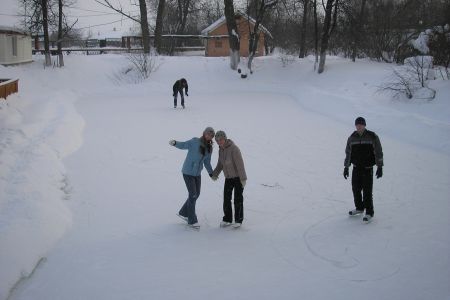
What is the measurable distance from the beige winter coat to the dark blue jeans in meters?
0.43

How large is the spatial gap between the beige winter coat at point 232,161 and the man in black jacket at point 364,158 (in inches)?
67.9

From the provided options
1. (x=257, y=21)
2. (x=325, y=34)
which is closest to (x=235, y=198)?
(x=325, y=34)

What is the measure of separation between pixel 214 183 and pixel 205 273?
384cm

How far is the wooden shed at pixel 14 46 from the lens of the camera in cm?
2680

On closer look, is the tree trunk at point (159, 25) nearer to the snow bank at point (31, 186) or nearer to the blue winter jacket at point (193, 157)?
the snow bank at point (31, 186)

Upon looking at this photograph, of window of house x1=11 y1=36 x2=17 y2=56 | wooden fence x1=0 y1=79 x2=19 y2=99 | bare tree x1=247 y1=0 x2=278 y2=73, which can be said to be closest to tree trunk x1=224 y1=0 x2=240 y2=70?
bare tree x1=247 y1=0 x2=278 y2=73

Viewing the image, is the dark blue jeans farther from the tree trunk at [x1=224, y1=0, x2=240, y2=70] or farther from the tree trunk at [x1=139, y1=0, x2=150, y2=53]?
the tree trunk at [x1=139, y1=0, x2=150, y2=53]

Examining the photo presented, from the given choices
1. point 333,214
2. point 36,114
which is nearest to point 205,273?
point 333,214

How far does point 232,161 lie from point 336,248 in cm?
184

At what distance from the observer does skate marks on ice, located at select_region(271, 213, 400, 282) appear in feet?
17.7

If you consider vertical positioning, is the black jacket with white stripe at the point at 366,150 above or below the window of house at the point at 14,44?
below

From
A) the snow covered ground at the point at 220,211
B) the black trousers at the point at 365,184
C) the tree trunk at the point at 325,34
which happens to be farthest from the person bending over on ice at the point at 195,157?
the tree trunk at the point at 325,34

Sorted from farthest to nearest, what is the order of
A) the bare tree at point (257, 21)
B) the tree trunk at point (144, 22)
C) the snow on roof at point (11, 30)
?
the tree trunk at point (144, 22)
the bare tree at point (257, 21)
the snow on roof at point (11, 30)

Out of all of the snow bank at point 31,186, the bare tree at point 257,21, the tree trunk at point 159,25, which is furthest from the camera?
the tree trunk at point 159,25
